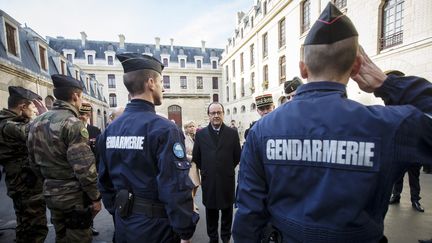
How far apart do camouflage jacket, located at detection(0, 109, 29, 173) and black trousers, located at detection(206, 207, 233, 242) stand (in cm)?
324

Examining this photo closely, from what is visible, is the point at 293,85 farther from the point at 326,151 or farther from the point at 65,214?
the point at 65,214

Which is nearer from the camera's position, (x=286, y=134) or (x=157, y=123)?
(x=286, y=134)

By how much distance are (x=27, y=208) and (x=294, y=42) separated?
58.2 feet

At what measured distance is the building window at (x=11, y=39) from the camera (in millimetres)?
10664

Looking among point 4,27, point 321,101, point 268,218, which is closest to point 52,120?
point 268,218

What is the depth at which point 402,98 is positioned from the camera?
3.68 ft

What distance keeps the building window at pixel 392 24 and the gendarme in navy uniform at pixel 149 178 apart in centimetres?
1127

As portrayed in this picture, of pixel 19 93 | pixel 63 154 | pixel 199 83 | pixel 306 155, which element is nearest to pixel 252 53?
pixel 199 83

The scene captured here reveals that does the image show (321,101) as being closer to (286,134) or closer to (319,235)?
(286,134)

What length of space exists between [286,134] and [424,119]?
1.99 feet

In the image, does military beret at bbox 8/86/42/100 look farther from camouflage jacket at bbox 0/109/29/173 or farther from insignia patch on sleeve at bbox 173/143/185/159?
insignia patch on sleeve at bbox 173/143/185/159

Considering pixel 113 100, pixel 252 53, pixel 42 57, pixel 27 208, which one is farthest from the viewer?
pixel 113 100

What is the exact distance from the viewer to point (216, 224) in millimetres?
3551

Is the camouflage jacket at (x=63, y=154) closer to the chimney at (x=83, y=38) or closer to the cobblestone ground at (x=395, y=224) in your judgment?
the cobblestone ground at (x=395, y=224)
